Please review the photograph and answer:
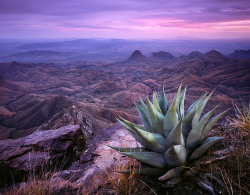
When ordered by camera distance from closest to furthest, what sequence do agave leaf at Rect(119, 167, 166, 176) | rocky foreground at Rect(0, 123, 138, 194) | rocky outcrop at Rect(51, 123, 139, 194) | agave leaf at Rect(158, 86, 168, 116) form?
agave leaf at Rect(119, 167, 166, 176), agave leaf at Rect(158, 86, 168, 116), rocky outcrop at Rect(51, 123, 139, 194), rocky foreground at Rect(0, 123, 138, 194)

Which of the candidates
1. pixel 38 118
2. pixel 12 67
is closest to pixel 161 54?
pixel 12 67

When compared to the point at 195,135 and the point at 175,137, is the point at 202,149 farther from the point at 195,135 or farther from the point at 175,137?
the point at 175,137

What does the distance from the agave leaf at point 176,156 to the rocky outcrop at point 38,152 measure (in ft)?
7.53

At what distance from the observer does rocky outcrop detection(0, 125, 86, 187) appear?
3.30m

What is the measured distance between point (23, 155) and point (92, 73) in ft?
251

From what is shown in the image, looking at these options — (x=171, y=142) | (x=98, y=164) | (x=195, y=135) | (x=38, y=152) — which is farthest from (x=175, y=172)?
(x=38, y=152)

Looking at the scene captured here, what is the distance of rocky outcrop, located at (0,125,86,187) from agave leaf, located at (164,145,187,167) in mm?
2294

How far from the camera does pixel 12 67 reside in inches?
4033

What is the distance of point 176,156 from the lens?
1.42m

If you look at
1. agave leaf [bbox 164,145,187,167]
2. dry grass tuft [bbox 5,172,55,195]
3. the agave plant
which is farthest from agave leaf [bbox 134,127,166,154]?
dry grass tuft [bbox 5,172,55,195]

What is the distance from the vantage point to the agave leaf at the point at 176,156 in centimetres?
139

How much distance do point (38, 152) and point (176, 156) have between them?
346 cm

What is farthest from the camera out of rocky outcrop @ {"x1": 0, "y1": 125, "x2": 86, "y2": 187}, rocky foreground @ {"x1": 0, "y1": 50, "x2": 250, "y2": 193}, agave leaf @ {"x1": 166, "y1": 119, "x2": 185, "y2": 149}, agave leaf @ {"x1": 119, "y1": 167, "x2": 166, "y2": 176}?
rocky outcrop @ {"x1": 0, "y1": 125, "x2": 86, "y2": 187}

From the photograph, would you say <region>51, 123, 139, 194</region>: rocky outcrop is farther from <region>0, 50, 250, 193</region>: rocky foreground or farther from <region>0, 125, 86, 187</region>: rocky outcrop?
<region>0, 125, 86, 187</region>: rocky outcrop
